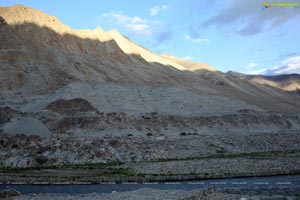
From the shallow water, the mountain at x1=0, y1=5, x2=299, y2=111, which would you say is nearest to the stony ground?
the shallow water

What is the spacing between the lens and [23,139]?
55.9 meters

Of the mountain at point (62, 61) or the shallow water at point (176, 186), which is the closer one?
the shallow water at point (176, 186)

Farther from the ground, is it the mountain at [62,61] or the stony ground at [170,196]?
the mountain at [62,61]

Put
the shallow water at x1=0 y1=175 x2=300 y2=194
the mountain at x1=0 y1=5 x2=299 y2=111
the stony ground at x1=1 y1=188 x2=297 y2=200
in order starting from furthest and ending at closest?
the mountain at x1=0 y1=5 x2=299 y2=111 → the shallow water at x1=0 y1=175 x2=300 y2=194 → the stony ground at x1=1 y1=188 x2=297 y2=200

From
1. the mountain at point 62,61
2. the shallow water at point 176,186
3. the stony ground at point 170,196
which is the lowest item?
the shallow water at point 176,186

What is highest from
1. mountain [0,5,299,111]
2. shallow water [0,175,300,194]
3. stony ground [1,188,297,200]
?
mountain [0,5,299,111]

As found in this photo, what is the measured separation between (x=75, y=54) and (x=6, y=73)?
23043mm

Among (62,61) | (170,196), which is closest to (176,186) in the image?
(170,196)

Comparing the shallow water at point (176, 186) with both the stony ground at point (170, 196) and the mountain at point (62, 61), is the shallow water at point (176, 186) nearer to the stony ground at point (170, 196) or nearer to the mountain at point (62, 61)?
the stony ground at point (170, 196)

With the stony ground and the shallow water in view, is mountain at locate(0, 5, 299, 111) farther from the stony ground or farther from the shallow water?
Result: the stony ground

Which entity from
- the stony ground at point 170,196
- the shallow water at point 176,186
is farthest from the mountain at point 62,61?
the stony ground at point 170,196

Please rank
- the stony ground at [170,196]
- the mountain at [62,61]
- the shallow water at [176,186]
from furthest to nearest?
the mountain at [62,61] < the shallow water at [176,186] < the stony ground at [170,196]

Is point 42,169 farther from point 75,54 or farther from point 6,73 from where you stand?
point 75,54

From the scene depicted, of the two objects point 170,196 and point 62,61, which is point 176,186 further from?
point 62,61
